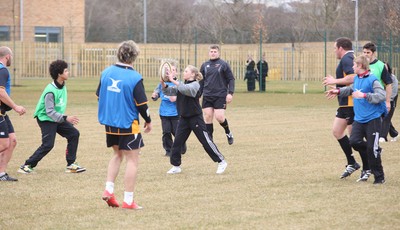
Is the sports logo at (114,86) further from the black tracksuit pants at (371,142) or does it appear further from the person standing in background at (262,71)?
the person standing in background at (262,71)

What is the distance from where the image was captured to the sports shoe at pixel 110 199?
341 inches

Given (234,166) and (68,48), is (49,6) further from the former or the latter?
(234,166)

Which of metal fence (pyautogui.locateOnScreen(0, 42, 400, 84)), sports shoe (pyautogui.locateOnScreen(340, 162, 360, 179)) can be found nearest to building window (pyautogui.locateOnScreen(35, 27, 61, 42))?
metal fence (pyautogui.locateOnScreen(0, 42, 400, 84))

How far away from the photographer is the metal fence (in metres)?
42.2

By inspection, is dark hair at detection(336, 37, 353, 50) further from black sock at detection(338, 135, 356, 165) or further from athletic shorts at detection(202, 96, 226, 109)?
athletic shorts at detection(202, 96, 226, 109)

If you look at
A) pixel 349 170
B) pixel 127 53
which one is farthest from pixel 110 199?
pixel 349 170

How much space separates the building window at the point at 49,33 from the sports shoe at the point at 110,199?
155ft

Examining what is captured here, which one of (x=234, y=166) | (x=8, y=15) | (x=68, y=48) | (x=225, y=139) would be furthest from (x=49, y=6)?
(x=234, y=166)

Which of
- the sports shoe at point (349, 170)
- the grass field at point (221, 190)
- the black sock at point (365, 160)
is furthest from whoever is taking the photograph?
the sports shoe at point (349, 170)

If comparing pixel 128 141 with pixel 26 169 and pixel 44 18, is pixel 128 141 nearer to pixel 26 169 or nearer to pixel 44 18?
pixel 26 169

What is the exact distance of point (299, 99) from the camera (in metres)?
30.5

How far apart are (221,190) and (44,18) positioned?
162 feet

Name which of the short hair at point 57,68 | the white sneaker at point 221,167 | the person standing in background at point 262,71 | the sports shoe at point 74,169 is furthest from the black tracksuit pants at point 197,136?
the person standing in background at point 262,71

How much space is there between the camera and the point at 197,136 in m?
11.7
